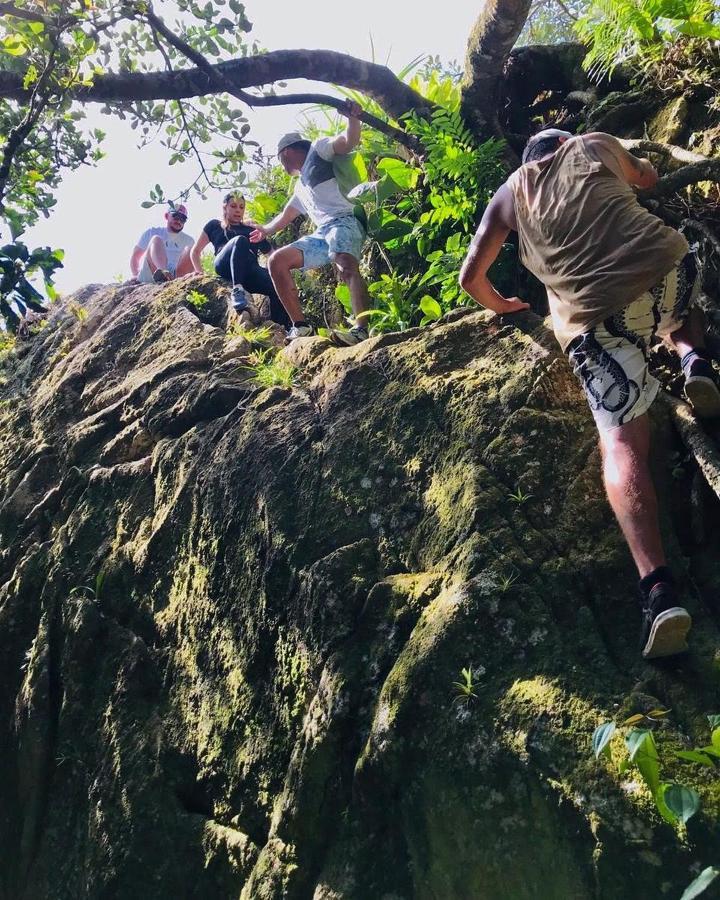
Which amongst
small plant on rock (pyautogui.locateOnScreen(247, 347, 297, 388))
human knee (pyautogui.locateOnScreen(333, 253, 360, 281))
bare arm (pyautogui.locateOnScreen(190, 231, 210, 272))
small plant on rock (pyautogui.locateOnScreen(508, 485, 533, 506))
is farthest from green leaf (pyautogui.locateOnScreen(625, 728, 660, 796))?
bare arm (pyautogui.locateOnScreen(190, 231, 210, 272))

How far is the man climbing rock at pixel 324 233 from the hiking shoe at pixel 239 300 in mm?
551

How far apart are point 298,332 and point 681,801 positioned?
13.4 ft

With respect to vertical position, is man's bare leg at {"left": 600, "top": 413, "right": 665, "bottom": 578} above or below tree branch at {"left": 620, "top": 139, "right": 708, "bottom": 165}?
below

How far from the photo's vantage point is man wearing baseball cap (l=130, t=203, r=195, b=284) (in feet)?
27.3

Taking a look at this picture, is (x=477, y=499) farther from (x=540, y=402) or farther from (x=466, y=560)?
(x=540, y=402)

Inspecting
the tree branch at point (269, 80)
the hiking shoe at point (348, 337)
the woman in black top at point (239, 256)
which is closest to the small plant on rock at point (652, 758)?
the hiking shoe at point (348, 337)

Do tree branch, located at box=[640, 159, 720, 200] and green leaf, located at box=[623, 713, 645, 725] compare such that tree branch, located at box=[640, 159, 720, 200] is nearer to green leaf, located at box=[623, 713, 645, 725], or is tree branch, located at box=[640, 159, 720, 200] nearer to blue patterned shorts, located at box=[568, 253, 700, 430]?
blue patterned shorts, located at box=[568, 253, 700, 430]

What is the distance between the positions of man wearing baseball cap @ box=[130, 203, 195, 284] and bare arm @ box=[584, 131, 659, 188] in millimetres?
5517

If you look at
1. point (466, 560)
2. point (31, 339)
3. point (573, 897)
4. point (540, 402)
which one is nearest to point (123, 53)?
point (31, 339)

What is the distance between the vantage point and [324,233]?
223 inches

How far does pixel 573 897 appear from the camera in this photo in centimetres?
227

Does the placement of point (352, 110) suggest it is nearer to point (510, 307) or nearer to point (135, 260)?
point (510, 307)

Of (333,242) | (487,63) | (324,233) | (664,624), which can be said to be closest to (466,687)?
(664,624)

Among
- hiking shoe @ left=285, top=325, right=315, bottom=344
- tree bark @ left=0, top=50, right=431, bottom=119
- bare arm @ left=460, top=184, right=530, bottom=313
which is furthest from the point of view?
tree bark @ left=0, top=50, right=431, bottom=119
